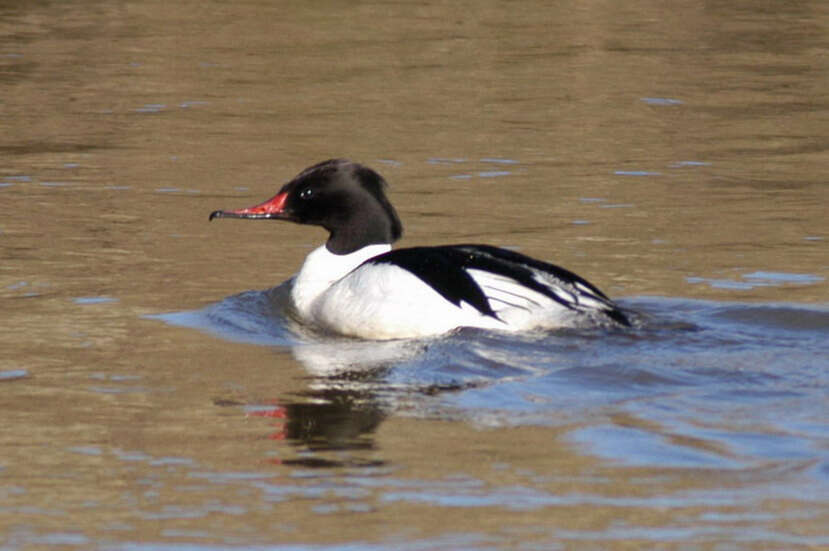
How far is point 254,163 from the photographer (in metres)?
12.9

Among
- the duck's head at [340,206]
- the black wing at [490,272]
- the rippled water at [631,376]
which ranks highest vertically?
the duck's head at [340,206]

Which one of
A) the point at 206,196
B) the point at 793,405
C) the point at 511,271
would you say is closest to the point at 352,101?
the point at 206,196

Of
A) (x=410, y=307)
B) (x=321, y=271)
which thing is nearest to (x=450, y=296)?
(x=410, y=307)

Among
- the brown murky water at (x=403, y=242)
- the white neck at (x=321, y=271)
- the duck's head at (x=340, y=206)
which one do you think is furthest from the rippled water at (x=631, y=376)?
the duck's head at (x=340, y=206)

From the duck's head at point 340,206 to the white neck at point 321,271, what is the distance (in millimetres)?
41

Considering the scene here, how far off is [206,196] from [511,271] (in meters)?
4.55

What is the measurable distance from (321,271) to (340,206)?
14.5 inches

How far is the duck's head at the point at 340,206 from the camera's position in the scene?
8.65 metres

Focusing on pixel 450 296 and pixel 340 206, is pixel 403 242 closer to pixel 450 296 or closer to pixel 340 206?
pixel 340 206

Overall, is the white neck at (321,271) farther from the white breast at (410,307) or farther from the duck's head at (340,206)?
the white breast at (410,307)

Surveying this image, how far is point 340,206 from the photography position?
8727 mm

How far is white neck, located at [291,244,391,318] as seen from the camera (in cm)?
859

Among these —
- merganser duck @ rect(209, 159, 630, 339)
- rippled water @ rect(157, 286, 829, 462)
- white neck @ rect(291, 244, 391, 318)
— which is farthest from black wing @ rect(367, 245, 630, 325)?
white neck @ rect(291, 244, 391, 318)

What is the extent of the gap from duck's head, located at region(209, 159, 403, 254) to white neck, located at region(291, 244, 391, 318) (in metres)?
0.04
